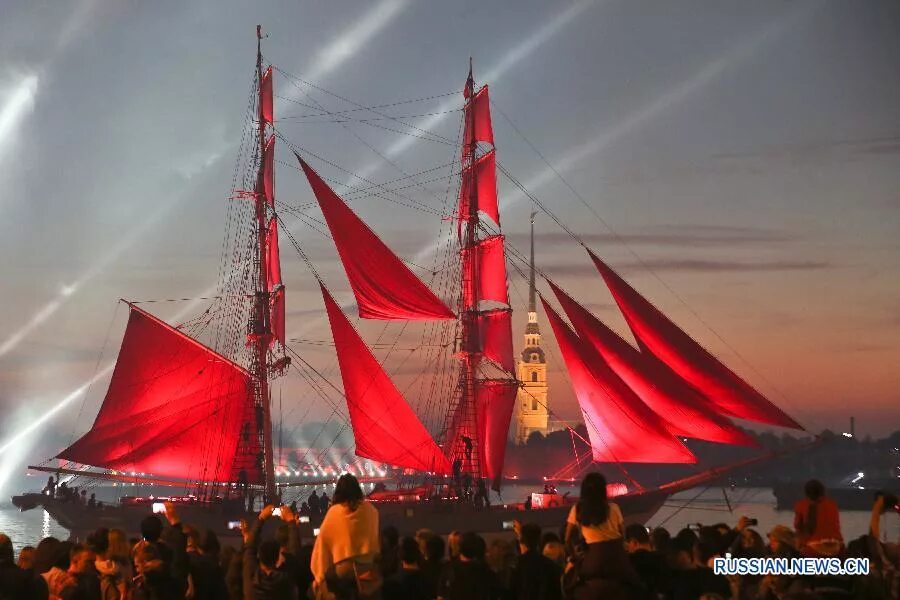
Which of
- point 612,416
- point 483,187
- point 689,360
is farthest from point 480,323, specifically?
point 689,360

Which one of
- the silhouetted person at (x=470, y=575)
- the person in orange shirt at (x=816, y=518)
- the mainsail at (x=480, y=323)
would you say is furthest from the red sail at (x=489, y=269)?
the silhouetted person at (x=470, y=575)

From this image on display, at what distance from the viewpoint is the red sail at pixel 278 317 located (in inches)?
2191

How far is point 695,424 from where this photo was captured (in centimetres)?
4594

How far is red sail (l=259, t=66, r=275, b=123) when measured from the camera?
57.6m

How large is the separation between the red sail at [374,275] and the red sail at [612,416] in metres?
6.23

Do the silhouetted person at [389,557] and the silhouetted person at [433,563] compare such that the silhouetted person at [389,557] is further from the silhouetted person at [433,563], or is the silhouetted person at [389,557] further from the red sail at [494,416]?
the red sail at [494,416]

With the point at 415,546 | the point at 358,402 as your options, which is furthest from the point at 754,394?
the point at 415,546

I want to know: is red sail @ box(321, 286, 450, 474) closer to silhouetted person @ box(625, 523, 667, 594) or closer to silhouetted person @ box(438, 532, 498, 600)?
silhouetted person @ box(625, 523, 667, 594)

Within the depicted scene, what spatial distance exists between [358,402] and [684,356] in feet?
51.9

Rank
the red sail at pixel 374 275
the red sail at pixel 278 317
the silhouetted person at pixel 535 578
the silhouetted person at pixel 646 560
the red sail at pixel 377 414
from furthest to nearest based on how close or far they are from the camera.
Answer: the red sail at pixel 278 317, the red sail at pixel 377 414, the red sail at pixel 374 275, the silhouetted person at pixel 646 560, the silhouetted person at pixel 535 578

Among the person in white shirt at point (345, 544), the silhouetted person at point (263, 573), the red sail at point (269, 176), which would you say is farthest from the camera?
the red sail at point (269, 176)

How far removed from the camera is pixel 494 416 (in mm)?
58688

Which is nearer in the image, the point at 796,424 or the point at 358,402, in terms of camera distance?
the point at 796,424

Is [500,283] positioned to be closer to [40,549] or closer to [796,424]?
[796,424]
